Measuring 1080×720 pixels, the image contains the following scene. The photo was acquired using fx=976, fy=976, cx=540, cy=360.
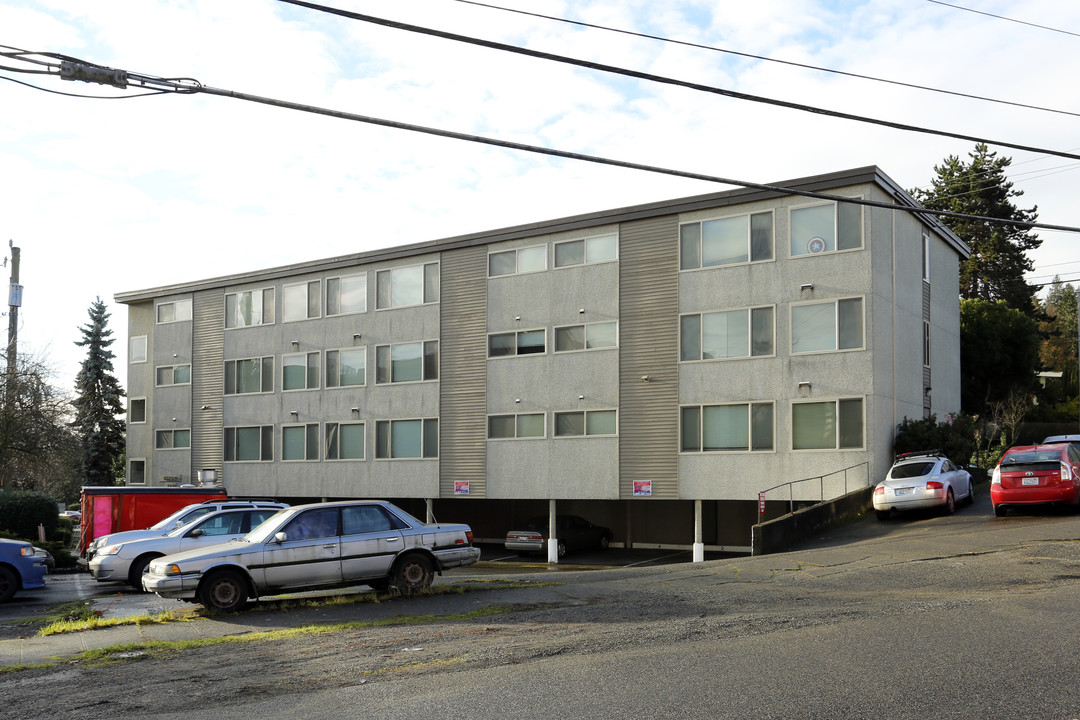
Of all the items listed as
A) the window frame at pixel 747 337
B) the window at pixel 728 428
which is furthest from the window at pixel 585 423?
the window frame at pixel 747 337

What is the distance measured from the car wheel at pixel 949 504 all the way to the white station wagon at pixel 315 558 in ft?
45.0

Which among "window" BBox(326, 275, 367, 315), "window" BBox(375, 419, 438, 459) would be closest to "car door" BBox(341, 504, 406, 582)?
"window" BBox(375, 419, 438, 459)

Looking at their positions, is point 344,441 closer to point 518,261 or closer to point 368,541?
point 518,261

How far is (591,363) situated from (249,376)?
1731cm

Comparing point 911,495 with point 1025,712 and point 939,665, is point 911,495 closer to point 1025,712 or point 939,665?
point 939,665

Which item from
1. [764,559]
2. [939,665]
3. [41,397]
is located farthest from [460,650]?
[41,397]

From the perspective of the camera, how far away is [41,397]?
35031mm

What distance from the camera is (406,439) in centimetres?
3784

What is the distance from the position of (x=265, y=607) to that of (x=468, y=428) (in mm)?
22041

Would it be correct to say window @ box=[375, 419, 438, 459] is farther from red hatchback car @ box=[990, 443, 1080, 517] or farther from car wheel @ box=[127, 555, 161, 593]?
red hatchback car @ box=[990, 443, 1080, 517]

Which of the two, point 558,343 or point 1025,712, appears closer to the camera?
point 1025,712

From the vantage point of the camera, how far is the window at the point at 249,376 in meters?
42.1

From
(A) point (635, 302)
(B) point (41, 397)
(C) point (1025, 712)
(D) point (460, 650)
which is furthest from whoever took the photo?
(B) point (41, 397)

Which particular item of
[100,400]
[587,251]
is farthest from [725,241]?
[100,400]
